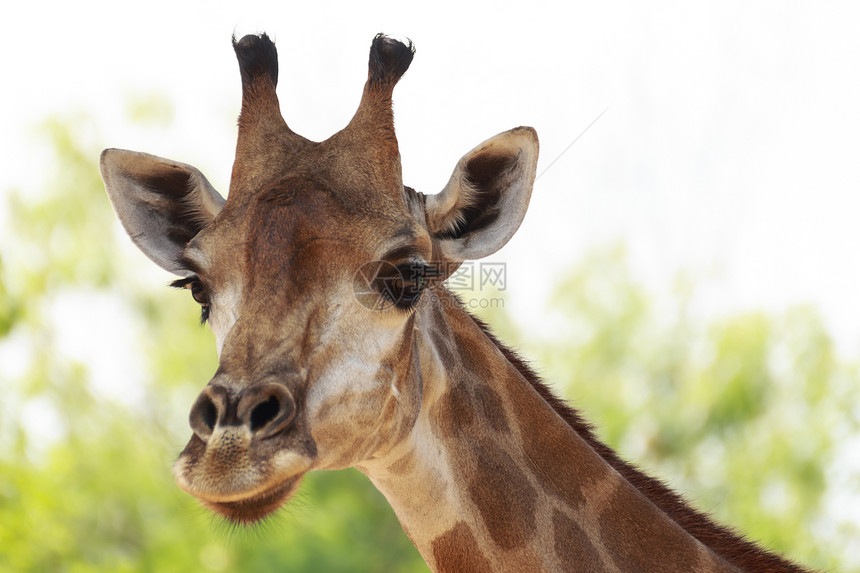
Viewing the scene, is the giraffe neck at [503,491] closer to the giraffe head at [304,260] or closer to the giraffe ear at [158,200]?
the giraffe head at [304,260]

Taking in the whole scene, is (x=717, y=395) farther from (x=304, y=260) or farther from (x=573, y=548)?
(x=304, y=260)

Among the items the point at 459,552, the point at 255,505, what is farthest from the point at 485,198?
the point at 255,505

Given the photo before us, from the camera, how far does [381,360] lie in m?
4.84

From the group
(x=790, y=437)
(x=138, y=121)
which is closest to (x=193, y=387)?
(x=138, y=121)

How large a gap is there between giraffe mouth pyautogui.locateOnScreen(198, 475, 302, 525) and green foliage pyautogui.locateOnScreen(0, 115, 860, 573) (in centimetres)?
1430

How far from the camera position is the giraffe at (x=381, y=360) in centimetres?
436

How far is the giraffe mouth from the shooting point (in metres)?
4.17

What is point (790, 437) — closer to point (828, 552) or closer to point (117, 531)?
point (828, 552)

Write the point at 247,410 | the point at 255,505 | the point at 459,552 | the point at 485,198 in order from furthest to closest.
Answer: the point at 485,198
the point at 459,552
the point at 255,505
the point at 247,410

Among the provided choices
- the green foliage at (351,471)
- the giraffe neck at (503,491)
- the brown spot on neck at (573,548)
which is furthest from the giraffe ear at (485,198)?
the green foliage at (351,471)

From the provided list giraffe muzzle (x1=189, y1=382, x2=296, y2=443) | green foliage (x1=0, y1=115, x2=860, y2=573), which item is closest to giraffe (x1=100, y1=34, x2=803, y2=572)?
giraffe muzzle (x1=189, y1=382, x2=296, y2=443)

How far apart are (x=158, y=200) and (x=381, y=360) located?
2.26 m

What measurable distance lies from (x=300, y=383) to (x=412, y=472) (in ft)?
3.60

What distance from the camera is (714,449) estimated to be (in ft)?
79.6
